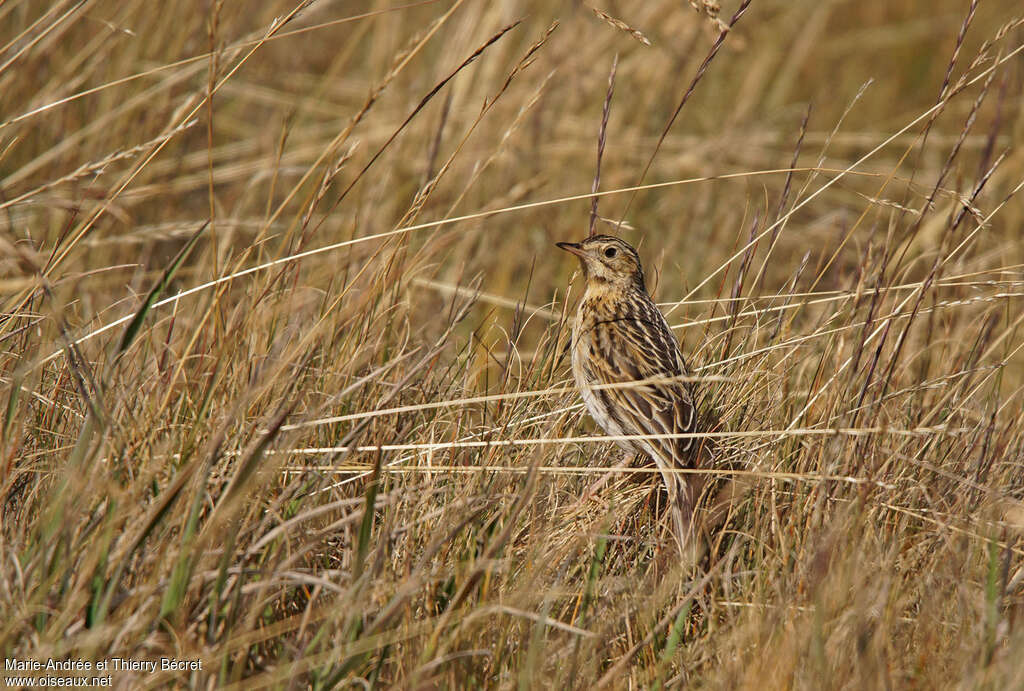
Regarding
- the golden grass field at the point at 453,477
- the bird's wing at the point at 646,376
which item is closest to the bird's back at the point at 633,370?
the bird's wing at the point at 646,376

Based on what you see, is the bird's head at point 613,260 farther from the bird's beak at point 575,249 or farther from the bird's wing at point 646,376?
the bird's wing at point 646,376

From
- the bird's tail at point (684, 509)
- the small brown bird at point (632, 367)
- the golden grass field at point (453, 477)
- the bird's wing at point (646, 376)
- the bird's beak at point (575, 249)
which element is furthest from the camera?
the bird's beak at point (575, 249)

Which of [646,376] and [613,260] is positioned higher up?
[613,260]

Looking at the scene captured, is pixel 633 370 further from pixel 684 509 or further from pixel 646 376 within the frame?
pixel 684 509

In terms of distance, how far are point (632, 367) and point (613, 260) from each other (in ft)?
2.26

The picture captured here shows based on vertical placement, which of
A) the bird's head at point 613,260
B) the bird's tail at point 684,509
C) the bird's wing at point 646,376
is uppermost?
the bird's head at point 613,260

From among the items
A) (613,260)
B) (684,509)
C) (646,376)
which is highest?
(613,260)

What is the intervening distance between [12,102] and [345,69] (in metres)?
3.80

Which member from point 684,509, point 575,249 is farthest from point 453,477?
point 575,249

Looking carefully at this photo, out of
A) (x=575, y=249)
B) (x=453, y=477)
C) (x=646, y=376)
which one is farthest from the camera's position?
(x=575, y=249)

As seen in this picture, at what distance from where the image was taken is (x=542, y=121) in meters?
7.49

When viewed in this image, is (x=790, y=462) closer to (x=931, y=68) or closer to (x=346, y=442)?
(x=346, y=442)

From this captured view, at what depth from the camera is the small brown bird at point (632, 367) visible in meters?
3.89

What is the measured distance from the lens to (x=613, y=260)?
5.12 m
